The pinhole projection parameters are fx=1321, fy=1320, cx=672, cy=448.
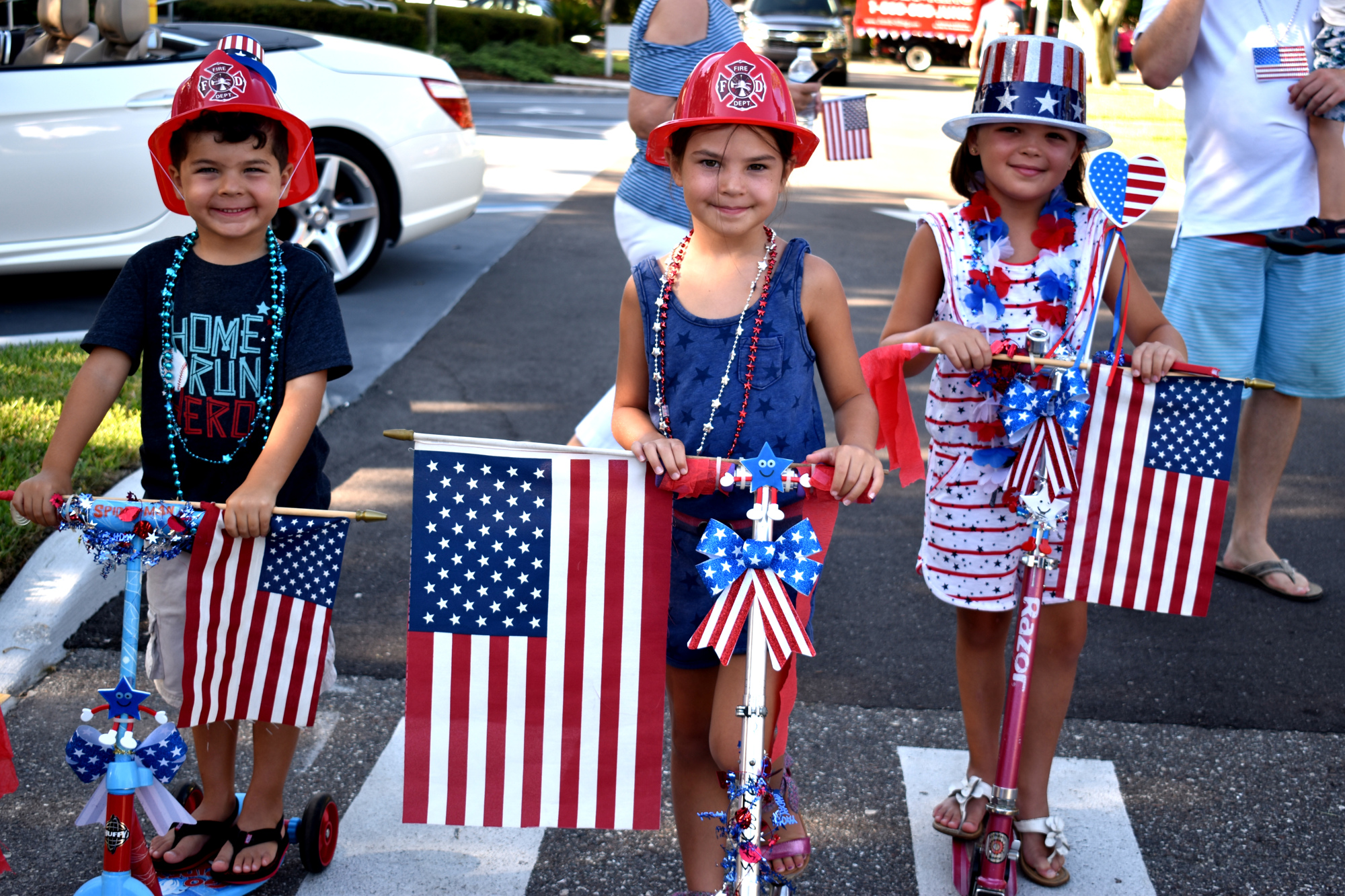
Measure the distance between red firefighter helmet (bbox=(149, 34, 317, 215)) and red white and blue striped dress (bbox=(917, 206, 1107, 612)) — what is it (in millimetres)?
1428

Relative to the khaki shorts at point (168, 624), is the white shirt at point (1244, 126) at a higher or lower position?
higher

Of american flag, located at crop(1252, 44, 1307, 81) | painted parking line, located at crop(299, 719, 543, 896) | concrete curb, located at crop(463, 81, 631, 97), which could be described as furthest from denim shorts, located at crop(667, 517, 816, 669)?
concrete curb, located at crop(463, 81, 631, 97)

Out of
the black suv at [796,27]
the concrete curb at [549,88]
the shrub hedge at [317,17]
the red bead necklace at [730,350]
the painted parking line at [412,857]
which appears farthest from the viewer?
the shrub hedge at [317,17]

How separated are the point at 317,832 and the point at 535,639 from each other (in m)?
0.86

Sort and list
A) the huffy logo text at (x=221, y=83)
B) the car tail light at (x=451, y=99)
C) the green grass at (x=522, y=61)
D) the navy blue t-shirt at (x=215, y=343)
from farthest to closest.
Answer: the green grass at (x=522, y=61) → the car tail light at (x=451, y=99) → the navy blue t-shirt at (x=215, y=343) → the huffy logo text at (x=221, y=83)

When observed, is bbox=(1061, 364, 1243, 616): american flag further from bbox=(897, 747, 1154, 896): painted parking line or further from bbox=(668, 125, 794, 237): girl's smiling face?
bbox=(668, 125, 794, 237): girl's smiling face

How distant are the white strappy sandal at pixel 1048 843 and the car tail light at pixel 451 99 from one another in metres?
6.39

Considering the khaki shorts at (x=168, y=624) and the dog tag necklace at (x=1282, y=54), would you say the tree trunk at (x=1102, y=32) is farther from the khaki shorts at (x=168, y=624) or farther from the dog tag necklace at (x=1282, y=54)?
the khaki shorts at (x=168, y=624)

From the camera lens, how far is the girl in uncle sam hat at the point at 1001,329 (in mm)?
2877

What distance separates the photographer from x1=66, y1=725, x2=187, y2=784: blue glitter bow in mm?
2453

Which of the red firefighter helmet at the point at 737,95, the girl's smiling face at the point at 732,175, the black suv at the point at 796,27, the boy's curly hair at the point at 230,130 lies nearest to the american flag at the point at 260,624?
the boy's curly hair at the point at 230,130

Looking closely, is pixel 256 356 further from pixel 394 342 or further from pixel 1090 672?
pixel 394 342

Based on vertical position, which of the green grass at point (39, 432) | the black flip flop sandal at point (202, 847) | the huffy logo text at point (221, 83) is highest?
the huffy logo text at point (221, 83)

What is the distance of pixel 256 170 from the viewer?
108 inches
